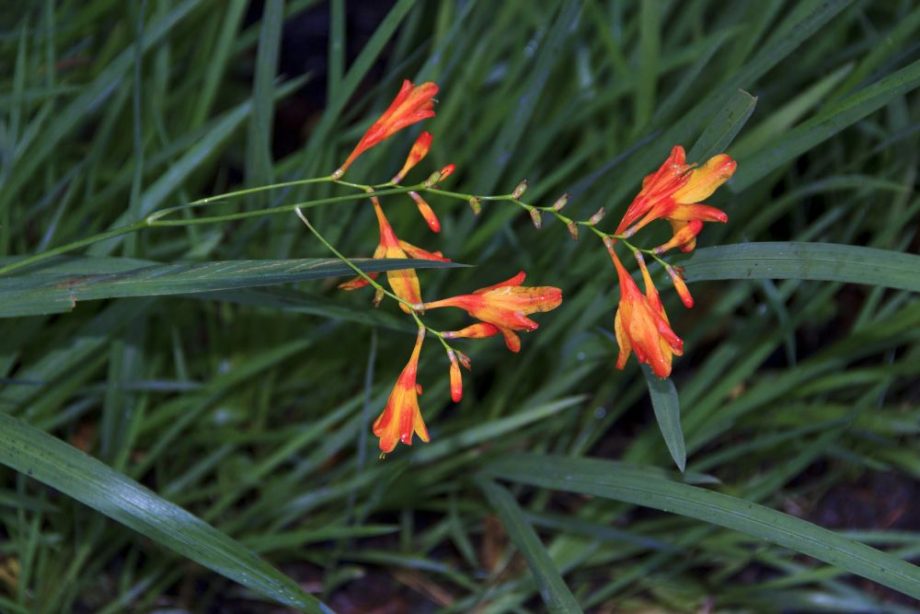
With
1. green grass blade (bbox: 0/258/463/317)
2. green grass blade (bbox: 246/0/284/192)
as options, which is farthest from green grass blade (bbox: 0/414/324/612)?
green grass blade (bbox: 246/0/284/192)

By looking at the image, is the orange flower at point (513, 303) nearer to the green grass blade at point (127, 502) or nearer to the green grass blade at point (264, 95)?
the green grass blade at point (127, 502)

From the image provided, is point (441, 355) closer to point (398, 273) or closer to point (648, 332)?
point (398, 273)

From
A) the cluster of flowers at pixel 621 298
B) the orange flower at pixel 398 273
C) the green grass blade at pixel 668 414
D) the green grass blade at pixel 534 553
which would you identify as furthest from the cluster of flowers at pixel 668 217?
the green grass blade at pixel 534 553

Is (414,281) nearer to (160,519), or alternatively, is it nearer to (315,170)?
(160,519)

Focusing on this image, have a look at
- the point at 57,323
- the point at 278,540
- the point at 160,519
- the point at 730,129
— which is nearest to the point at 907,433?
the point at 730,129

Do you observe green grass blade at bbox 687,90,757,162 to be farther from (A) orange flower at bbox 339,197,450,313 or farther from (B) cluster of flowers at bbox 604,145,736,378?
(A) orange flower at bbox 339,197,450,313
